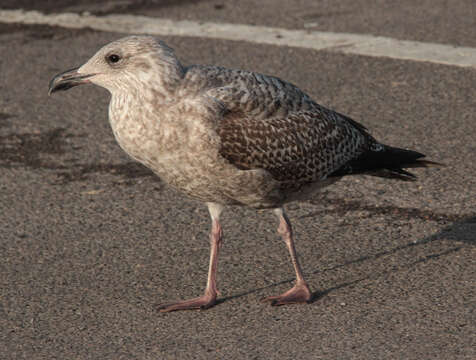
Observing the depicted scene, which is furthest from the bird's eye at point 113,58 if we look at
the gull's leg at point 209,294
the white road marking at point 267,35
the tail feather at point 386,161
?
the white road marking at point 267,35

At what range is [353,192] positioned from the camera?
282 inches

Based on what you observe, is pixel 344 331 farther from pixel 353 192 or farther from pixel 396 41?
pixel 396 41

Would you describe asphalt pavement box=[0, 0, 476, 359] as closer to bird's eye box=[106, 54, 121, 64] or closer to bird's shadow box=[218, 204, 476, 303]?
bird's shadow box=[218, 204, 476, 303]

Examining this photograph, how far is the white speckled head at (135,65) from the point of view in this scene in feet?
17.0

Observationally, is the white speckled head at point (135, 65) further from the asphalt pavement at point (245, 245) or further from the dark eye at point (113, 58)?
the asphalt pavement at point (245, 245)

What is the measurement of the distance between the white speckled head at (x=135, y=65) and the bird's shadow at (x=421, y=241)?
4.68 feet

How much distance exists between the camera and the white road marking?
10.4m

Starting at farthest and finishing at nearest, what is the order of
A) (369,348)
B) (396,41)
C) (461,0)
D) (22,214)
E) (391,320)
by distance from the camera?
(461,0)
(396,41)
(22,214)
(391,320)
(369,348)

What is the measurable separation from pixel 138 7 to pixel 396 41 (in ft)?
12.8

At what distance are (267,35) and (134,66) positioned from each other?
635 cm

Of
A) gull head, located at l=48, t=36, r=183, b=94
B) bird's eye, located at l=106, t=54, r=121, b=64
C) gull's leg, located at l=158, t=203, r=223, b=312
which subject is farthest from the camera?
gull's leg, located at l=158, t=203, r=223, b=312

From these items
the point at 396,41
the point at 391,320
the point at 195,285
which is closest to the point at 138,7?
the point at 396,41

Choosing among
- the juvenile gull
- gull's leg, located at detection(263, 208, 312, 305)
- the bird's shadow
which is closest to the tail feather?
the juvenile gull

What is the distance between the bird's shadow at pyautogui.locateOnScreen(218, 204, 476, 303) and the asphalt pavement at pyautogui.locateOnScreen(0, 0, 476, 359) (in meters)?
0.01
